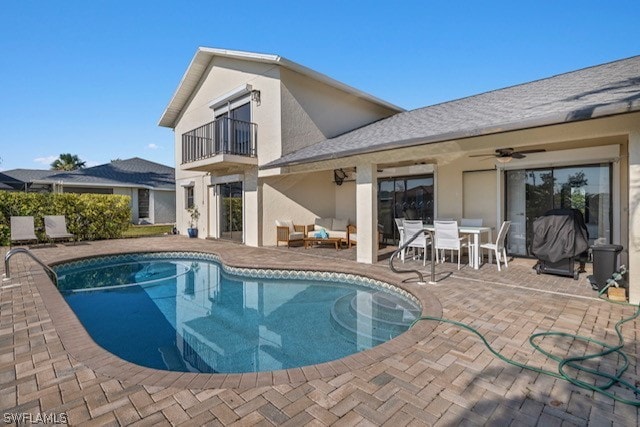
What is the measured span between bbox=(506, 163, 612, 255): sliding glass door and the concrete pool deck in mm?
5367

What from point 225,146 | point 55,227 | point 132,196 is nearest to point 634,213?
point 225,146

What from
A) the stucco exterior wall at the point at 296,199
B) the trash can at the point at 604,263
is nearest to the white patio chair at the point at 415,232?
the trash can at the point at 604,263

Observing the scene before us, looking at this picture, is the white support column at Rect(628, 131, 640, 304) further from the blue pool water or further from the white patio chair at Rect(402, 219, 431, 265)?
the white patio chair at Rect(402, 219, 431, 265)

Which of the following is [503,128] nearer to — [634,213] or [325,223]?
[634,213]

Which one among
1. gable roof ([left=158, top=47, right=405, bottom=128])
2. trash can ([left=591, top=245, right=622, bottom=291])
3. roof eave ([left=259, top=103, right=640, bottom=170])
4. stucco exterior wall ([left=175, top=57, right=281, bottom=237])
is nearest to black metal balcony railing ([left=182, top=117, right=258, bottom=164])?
stucco exterior wall ([left=175, top=57, right=281, bottom=237])

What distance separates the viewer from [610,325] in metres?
4.66

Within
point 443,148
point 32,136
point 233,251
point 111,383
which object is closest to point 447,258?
point 443,148

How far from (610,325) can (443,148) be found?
15.2 ft

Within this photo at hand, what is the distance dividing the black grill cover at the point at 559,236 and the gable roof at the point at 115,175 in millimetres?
27268

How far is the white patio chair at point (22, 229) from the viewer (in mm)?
13195

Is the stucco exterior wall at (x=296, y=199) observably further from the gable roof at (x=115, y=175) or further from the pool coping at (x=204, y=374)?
the gable roof at (x=115, y=175)

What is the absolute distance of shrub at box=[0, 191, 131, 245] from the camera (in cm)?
1421

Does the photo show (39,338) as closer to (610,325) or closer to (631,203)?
(610,325)

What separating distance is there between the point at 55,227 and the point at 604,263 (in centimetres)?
1945
